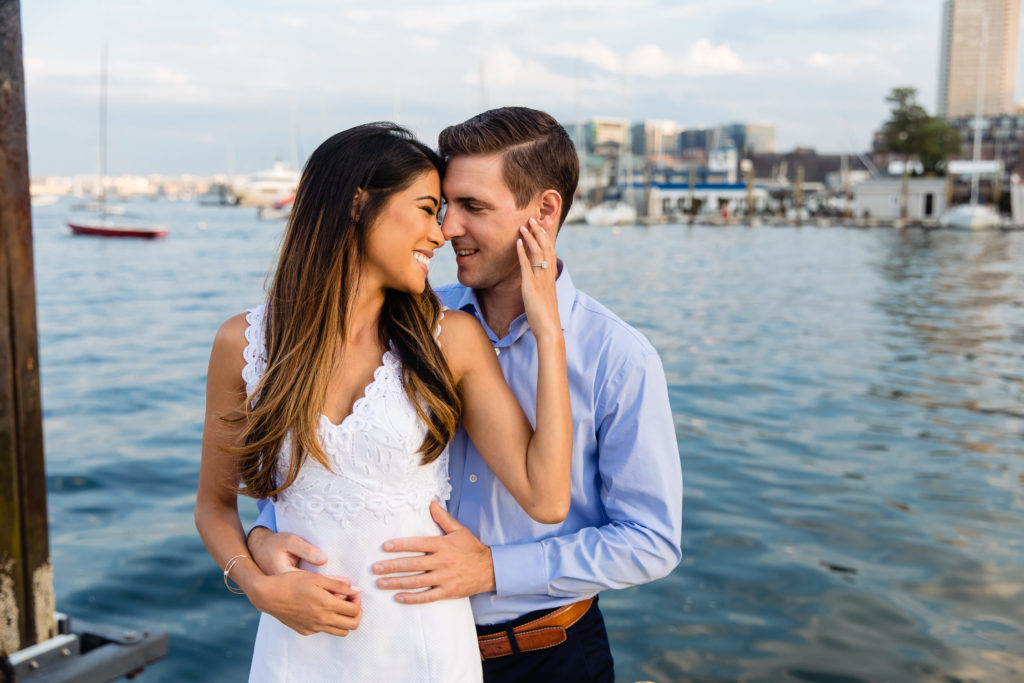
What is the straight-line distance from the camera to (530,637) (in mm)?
2131

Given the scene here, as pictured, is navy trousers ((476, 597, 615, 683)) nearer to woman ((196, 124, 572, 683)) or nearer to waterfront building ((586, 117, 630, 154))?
woman ((196, 124, 572, 683))

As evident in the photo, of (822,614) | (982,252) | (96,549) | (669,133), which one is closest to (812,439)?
(822,614)

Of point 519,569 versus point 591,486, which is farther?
point 591,486

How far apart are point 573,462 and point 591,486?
8 centimetres

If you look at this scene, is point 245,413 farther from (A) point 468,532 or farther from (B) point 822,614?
(B) point 822,614

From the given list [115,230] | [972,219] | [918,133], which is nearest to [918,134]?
[918,133]

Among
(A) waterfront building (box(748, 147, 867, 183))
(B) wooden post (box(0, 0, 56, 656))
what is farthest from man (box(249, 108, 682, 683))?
(A) waterfront building (box(748, 147, 867, 183))

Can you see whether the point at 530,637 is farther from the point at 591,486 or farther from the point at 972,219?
the point at 972,219

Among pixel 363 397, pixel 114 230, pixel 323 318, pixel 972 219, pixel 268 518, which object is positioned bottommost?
pixel 268 518

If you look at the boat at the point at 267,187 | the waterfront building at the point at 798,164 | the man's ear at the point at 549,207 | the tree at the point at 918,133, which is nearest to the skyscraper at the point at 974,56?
the waterfront building at the point at 798,164

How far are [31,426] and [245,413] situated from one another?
1.22m

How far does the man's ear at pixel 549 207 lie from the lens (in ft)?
7.42

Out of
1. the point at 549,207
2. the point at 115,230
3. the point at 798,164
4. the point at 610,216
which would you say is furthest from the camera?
the point at 798,164

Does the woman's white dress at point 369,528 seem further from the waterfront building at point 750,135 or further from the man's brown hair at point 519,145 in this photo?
the waterfront building at point 750,135
